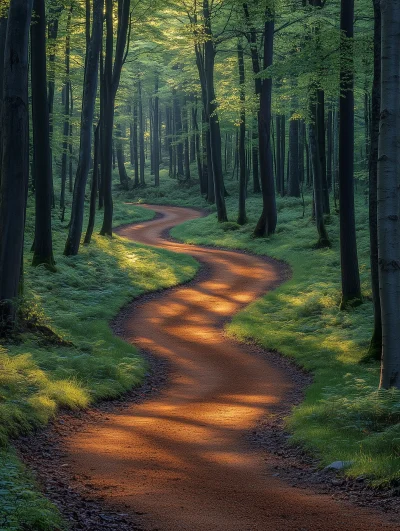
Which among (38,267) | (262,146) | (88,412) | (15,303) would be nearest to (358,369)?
(88,412)

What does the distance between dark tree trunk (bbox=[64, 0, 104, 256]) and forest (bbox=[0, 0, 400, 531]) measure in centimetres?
7

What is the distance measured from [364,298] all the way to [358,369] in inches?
209

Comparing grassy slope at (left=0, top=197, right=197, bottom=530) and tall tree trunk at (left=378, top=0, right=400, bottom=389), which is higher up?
tall tree trunk at (left=378, top=0, right=400, bottom=389)

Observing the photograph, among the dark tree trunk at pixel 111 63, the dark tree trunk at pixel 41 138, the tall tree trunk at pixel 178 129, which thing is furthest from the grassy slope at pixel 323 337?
the tall tree trunk at pixel 178 129

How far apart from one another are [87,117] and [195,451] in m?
17.3

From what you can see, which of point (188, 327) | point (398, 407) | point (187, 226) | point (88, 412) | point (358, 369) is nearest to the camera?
point (398, 407)

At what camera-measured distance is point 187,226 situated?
38.6 meters

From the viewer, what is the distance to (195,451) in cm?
816

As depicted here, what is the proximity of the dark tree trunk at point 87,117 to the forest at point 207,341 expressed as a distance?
7 centimetres

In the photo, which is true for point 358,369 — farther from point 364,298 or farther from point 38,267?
point 38,267

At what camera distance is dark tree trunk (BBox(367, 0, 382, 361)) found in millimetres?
12289

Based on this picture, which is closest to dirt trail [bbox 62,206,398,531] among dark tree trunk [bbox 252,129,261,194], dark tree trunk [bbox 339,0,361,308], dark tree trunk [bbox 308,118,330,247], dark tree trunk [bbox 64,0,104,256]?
dark tree trunk [bbox 339,0,361,308]

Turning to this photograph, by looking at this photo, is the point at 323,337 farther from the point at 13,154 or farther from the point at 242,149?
the point at 242,149

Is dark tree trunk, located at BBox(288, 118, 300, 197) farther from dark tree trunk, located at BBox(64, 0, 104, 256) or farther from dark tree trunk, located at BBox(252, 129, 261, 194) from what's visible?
dark tree trunk, located at BBox(64, 0, 104, 256)
